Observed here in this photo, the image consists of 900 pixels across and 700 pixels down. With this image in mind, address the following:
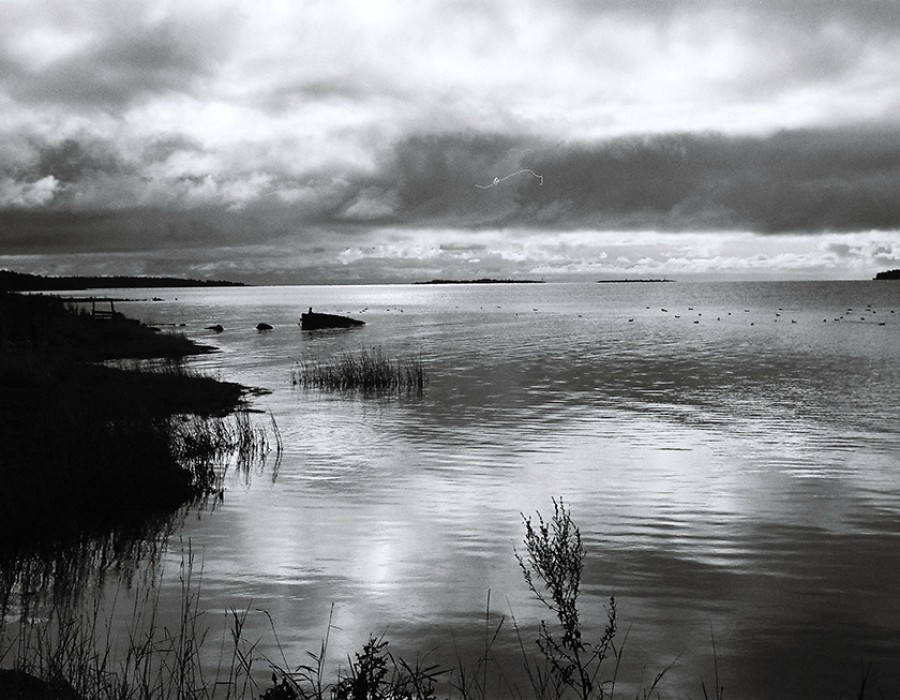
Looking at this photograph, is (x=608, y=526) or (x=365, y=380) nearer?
(x=608, y=526)

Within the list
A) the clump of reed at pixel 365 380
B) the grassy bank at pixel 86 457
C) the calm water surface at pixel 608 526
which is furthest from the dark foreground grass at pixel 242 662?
the clump of reed at pixel 365 380

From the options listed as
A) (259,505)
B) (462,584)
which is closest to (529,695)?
(462,584)

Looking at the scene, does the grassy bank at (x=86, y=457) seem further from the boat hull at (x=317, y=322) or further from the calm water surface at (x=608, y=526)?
the boat hull at (x=317, y=322)

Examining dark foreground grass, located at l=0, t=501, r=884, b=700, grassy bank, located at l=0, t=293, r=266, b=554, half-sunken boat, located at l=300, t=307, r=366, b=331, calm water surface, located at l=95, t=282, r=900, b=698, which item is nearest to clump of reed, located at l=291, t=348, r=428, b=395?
calm water surface, located at l=95, t=282, r=900, b=698

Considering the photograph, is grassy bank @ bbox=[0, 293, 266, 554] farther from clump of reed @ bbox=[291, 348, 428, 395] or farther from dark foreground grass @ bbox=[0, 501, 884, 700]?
clump of reed @ bbox=[291, 348, 428, 395]

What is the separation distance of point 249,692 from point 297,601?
2.96 meters

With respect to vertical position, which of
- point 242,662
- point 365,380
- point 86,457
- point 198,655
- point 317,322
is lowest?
point 198,655

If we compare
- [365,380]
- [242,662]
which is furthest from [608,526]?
[365,380]

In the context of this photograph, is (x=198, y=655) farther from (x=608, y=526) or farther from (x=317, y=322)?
(x=317, y=322)

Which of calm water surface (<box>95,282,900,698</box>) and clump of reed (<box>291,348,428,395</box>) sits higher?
clump of reed (<box>291,348,428,395</box>)

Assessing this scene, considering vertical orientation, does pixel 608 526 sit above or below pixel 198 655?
below

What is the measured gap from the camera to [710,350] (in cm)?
A: 6631

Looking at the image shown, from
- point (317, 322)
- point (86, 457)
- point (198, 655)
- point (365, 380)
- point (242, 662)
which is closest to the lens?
point (242, 662)

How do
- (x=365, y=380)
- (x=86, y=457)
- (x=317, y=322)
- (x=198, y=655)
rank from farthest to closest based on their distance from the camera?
1. (x=317, y=322)
2. (x=365, y=380)
3. (x=86, y=457)
4. (x=198, y=655)
